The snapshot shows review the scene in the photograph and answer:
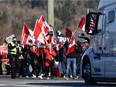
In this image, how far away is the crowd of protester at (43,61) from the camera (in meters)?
27.2

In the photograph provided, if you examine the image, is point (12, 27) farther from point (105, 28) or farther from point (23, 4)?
point (105, 28)

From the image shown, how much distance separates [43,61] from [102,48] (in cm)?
804

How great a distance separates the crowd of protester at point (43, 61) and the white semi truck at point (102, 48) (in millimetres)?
4935

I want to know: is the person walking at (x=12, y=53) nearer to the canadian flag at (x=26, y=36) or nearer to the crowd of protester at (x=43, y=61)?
the crowd of protester at (x=43, y=61)

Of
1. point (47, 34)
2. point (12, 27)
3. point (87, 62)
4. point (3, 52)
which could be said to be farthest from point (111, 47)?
point (12, 27)

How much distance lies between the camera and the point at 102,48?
68.2 feet

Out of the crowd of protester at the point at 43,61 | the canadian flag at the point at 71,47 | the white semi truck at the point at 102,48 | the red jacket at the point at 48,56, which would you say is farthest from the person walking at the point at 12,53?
the white semi truck at the point at 102,48

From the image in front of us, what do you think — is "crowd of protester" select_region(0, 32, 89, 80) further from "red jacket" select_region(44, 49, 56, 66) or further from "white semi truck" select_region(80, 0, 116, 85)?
"white semi truck" select_region(80, 0, 116, 85)

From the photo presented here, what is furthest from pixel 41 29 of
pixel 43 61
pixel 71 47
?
pixel 71 47

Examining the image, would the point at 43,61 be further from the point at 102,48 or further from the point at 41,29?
the point at 102,48

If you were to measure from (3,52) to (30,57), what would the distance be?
6.72 m

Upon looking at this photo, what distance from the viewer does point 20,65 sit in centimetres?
3027

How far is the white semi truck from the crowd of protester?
194 inches

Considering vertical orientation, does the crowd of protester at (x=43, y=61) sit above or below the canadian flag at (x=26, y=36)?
below
